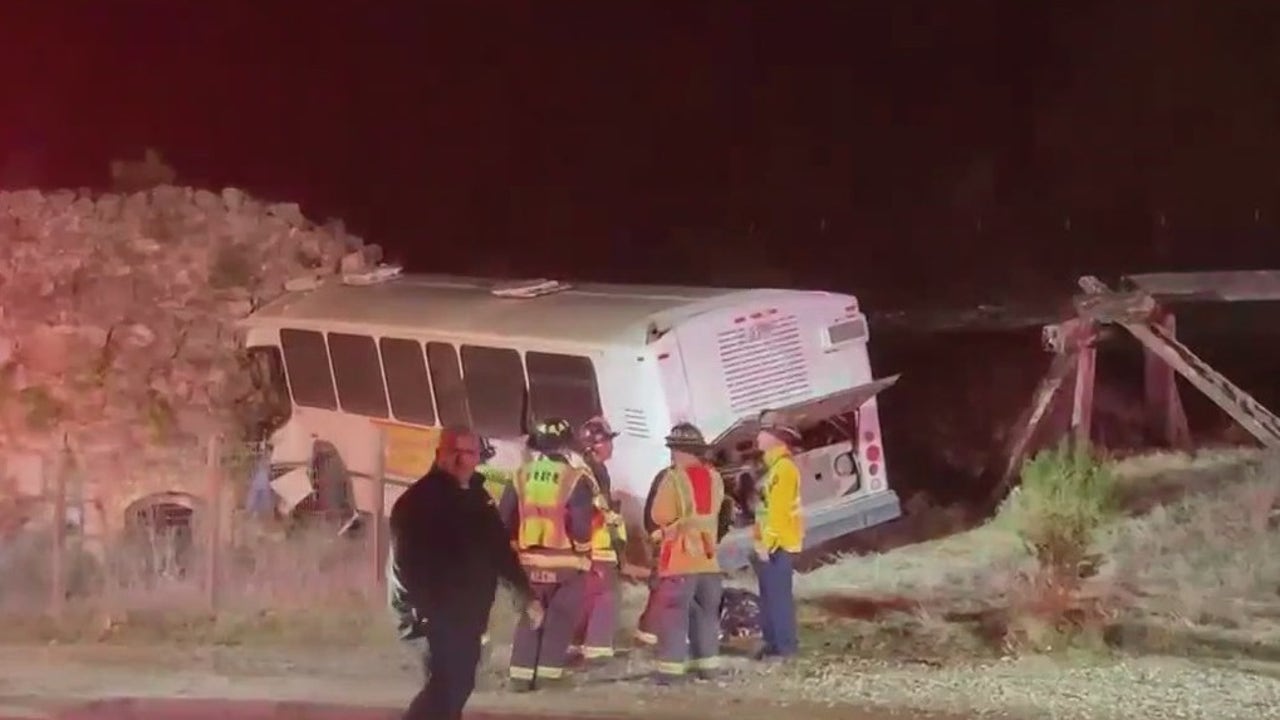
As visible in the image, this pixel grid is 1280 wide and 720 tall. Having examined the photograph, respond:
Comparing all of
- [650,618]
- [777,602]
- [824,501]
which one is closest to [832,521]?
[824,501]

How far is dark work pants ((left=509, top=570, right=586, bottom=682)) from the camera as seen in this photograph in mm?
3172

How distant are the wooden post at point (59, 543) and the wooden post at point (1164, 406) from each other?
230 cm

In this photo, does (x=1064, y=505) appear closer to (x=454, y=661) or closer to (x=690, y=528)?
A: (x=690, y=528)

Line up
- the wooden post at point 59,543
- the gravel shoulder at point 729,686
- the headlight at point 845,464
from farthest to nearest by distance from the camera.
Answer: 1. the wooden post at point 59,543
2. the headlight at point 845,464
3. the gravel shoulder at point 729,686

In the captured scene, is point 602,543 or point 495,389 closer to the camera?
point 602,543

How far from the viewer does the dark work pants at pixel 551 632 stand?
317 centimetres

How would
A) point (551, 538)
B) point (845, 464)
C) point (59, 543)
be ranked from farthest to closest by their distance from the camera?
1. point (59, 543)
2. point (845, 464)
3. point (551, 538)

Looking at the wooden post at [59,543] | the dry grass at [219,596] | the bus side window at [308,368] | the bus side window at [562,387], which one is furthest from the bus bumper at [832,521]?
the wooden post at [59,543]

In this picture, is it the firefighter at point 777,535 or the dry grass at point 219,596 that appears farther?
the dry grass at point 219,596

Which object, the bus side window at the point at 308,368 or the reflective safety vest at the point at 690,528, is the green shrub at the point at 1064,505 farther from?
the bus side window at the point at 308,368

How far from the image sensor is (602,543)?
317 cm

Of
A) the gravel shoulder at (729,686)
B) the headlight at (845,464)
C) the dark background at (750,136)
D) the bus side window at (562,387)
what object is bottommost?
the gravel shoulder at (729,686)

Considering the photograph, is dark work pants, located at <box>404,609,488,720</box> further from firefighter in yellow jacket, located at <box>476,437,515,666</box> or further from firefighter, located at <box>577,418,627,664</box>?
firefighter, located at <box>577,418,627,664</box>

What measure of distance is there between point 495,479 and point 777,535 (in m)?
0.59
